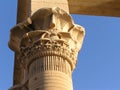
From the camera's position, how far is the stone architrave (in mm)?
8906

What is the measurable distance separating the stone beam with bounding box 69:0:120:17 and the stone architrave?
308cm

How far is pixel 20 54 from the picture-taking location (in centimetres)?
982

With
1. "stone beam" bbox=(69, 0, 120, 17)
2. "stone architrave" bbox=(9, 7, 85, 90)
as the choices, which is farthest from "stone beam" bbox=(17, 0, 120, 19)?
"stone architrave" bbox=(9, 7, 85, 90)

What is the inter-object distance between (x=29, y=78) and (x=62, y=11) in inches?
87.8

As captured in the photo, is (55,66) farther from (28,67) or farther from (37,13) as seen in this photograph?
(37,13)

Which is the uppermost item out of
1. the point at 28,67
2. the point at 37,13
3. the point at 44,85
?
the point at 37,13

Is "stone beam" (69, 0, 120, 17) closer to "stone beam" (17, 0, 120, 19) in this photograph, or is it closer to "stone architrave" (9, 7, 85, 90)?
"stone beam" (17, 0, 120, 19)

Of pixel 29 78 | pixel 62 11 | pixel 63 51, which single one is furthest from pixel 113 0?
pixel 29 78

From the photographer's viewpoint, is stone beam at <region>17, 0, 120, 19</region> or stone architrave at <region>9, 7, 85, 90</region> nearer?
stone architrave at <region>9, 7, 85, 90</region>

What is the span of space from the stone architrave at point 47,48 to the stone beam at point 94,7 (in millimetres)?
3083

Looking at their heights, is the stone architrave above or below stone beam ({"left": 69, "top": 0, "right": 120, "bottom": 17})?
below

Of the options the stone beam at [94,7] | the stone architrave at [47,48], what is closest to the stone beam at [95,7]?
the stone beam at [94,7]

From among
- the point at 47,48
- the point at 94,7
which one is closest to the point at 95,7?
the point at 94,7

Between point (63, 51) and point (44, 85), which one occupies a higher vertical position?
point (63, 51)
